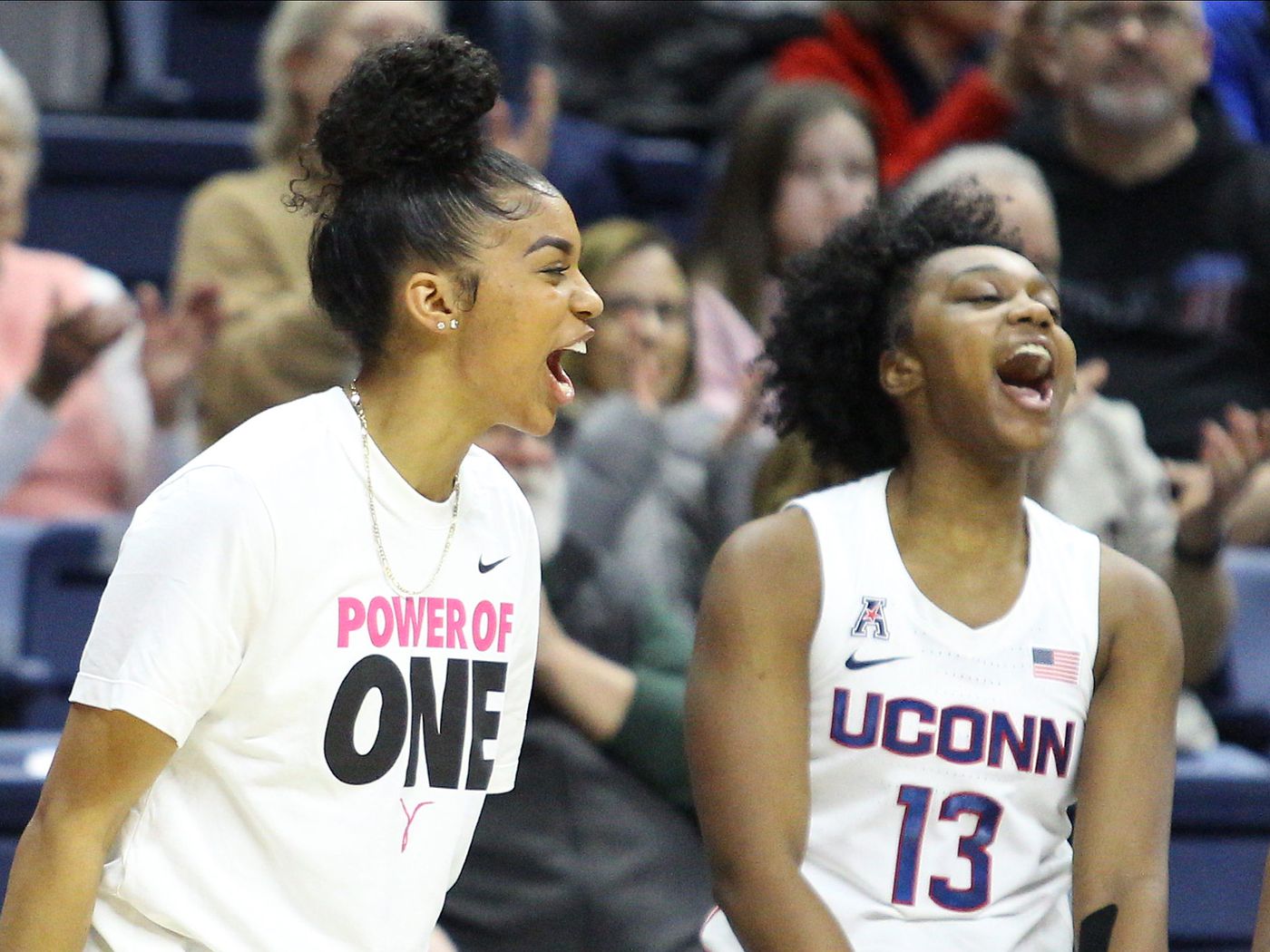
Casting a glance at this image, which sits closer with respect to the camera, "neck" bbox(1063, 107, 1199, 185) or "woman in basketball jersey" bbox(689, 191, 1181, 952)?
"woman in basketball jersey" bbox(689, 191, 1181, 952)

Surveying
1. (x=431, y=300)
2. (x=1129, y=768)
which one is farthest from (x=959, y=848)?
(x=431, y=300)

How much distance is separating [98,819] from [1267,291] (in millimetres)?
2958

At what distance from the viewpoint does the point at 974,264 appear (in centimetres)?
243

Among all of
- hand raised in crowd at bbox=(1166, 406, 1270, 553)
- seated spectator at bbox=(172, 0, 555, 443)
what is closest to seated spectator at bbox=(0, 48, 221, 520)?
seated spectator at bbox=(172, 0, 555, 443)

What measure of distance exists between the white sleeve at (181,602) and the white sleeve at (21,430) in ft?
5.92

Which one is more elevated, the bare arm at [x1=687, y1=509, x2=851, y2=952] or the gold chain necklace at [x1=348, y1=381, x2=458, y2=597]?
the gold chain necklace at [x1=348, y1=381, x2=458, y2=597]

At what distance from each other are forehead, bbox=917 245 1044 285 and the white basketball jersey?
15.2 inches

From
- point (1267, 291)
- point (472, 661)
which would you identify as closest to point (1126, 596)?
point (472, 661)

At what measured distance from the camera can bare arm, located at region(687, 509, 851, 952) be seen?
7.23ft

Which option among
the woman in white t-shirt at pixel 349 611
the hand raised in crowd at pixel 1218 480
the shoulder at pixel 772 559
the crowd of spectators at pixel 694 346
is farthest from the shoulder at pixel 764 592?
the hand raised in crowd at pixel 1218 480

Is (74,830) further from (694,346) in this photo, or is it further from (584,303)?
(694,346)

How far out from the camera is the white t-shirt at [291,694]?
1.74 meters

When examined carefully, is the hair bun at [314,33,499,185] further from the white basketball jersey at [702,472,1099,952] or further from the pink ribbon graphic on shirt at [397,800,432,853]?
the white basketball jersey at [702,472,1099,952]

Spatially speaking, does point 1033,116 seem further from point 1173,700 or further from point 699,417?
point 1173,700
